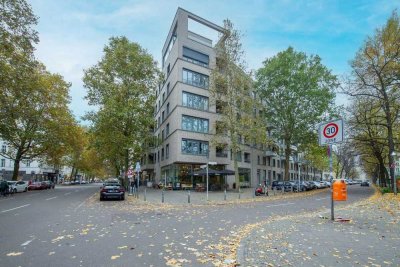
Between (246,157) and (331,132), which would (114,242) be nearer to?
(331,132)

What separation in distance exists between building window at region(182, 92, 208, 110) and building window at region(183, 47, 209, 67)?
16.5ft

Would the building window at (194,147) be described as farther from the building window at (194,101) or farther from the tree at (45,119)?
the tree at (45,119)

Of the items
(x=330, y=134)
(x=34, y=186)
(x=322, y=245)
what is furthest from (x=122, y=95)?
(x=322, y=245)

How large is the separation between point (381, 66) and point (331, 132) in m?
20.8

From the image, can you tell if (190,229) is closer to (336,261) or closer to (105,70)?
(336,261)

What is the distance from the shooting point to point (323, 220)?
11375mm

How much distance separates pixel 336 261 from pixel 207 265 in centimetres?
245

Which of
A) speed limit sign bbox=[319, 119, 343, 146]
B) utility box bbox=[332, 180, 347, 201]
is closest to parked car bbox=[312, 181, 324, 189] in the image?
utility box bbox=[332, 180, 347, 201]

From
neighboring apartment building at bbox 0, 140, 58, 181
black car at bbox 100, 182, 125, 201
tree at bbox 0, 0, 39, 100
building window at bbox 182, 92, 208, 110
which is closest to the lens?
tree at bbox 0, 0, 39, 100

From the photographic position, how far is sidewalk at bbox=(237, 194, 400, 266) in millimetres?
6020

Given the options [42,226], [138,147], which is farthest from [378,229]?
[138,147]

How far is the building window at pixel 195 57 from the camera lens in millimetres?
44938

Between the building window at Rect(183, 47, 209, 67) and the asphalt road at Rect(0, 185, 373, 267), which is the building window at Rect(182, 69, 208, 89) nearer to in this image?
the building window at Rect(183, 47, 209, 67)

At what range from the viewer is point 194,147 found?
43.6 metres
